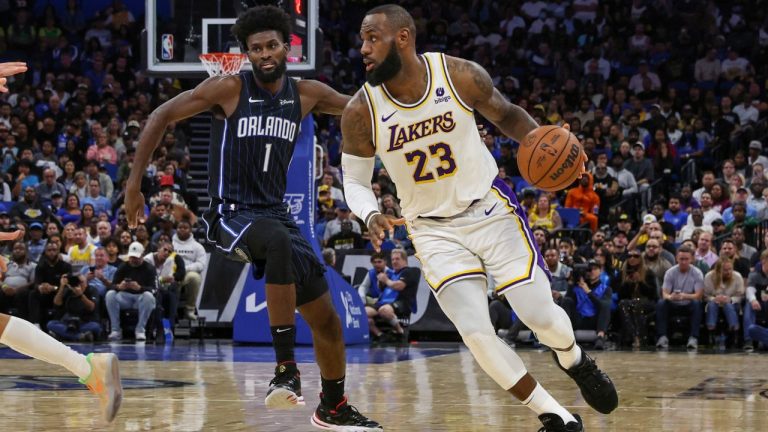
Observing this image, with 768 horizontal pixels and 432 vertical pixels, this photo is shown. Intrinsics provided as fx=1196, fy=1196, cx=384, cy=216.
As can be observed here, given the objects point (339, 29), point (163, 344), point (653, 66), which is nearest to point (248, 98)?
point (163, 344)

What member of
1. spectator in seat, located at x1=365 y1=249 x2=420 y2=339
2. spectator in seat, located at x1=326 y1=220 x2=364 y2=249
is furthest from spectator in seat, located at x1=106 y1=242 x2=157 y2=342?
spectator in seat, located at x1=365 y1=249 x2=420 y2=339

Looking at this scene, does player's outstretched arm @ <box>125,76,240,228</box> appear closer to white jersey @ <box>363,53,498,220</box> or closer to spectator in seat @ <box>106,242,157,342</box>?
white jersey @ <box>363,53,498,220</box>

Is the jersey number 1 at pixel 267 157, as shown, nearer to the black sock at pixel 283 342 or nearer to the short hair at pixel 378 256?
the black sock at pixel 283 342

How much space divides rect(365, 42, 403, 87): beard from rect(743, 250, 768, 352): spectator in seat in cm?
957

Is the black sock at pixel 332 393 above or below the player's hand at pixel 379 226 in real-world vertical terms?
below

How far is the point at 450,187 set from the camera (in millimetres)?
6051

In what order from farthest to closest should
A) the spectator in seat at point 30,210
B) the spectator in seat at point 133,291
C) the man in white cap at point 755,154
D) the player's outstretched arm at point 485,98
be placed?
the man in white cap at point 755,154
the spectator in seat at point 30,210
the spectator in seat at point 133,291
the player's outstretched arm at point 485,98

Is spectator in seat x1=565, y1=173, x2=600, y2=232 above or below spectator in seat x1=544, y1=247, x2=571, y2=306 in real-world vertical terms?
above

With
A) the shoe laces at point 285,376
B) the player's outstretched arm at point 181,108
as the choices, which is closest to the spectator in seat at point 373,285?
the player's outstretched arm at point 181,108

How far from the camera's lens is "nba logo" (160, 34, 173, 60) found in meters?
13.4

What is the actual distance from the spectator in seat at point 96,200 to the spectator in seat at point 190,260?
2.17 m

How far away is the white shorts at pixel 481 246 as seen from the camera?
593 cm

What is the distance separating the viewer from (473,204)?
6.09 metres

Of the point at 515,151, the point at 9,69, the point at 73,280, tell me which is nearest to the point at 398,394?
the point at 9,69
